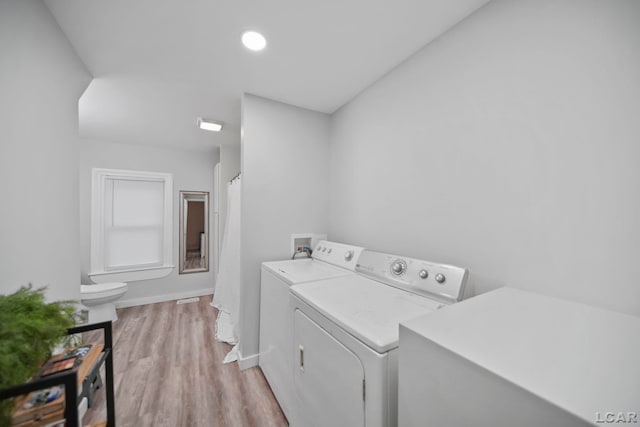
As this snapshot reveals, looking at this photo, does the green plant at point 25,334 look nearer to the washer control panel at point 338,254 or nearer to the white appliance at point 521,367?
the white appliance at point 521,367

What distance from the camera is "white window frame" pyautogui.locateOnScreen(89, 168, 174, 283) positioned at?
3234 mm

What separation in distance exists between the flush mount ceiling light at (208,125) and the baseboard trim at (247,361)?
7.93ft

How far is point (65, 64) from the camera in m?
1.37

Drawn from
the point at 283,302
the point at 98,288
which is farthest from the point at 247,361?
the point at 98,288

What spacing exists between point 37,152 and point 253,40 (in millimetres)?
1266

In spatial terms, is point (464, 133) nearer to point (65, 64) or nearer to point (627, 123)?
point (627, 123)

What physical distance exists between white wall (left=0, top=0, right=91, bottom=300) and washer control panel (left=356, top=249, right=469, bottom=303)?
1739 millimetres

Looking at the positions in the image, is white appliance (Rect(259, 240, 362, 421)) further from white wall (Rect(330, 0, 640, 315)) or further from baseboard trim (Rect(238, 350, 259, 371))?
white wall (Rect(330, 0, 640, 315))

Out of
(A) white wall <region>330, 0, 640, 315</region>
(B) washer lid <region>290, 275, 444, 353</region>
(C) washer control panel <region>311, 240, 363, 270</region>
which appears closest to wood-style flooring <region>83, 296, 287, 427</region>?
(B) washer lid <region>290, 275, 444, 353</region>

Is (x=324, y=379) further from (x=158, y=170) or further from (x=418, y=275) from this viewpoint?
(x=158, y=170)

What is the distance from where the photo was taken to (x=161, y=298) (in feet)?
11.9

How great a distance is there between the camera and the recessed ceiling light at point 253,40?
138cm

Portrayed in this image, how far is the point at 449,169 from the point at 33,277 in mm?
2194

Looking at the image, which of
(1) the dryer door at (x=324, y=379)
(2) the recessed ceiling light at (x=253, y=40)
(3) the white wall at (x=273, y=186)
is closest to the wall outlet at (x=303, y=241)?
(3) the white wall at (x=273, y=186)
